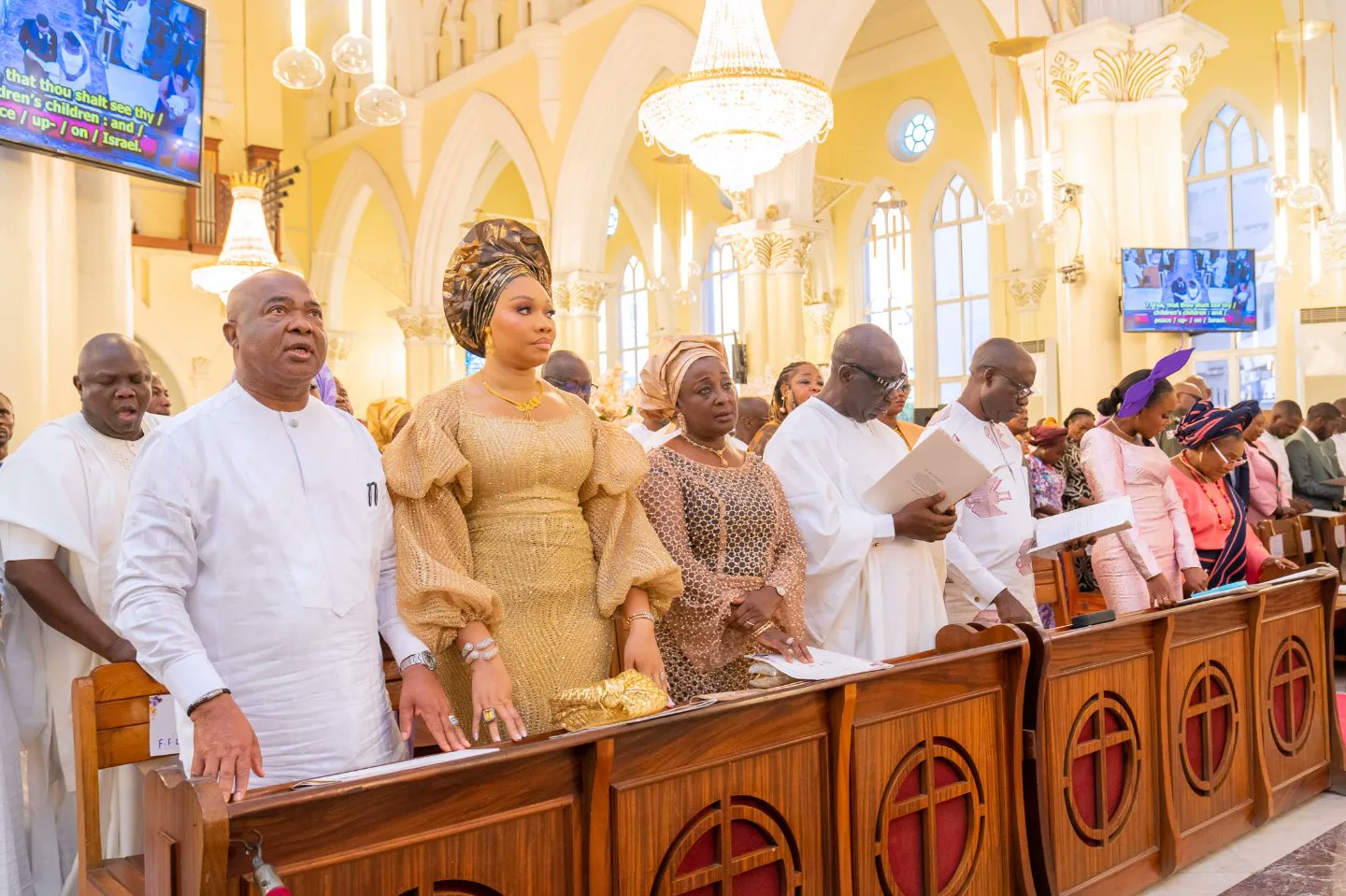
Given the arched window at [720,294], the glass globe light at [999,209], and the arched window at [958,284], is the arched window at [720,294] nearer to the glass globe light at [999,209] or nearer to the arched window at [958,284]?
the arched window at [958,284]

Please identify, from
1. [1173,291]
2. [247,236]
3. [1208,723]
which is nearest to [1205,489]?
[1208,723]

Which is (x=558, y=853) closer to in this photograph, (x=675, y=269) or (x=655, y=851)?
(x=655, y=851)

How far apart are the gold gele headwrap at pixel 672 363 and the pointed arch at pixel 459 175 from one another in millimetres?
13493

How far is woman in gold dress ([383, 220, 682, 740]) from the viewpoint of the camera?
7.45 ft

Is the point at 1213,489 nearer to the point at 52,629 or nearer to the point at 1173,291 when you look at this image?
the point at 52,629

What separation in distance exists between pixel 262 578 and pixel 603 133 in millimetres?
13793

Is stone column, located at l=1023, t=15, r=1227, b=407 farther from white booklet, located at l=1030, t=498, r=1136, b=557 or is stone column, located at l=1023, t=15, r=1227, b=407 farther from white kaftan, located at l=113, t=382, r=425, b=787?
white kaftan, located at l=113, t=382, r=425, b=787

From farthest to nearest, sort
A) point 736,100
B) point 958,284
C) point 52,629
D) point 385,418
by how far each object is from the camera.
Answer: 1. point 958,284
2. point 736,100
3. point 385,418
4. point 52,629

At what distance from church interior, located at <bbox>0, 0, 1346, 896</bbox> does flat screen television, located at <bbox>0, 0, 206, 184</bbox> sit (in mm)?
26

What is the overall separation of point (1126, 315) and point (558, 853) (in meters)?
8.55

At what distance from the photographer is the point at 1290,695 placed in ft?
13.4

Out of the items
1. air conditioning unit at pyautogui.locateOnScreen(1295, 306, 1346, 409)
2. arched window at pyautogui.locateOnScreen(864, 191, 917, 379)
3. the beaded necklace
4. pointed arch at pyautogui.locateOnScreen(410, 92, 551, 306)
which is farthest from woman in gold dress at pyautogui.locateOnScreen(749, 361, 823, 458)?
arched window at pyautogui.locateOnScreen(864, 191, 917, 379)

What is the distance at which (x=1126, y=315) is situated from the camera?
9.41 metres

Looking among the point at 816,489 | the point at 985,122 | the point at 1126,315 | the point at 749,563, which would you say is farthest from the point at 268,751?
the point at 985,122
